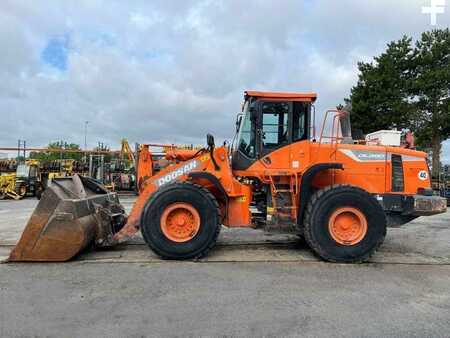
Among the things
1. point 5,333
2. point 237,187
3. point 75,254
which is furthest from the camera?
point 237,187

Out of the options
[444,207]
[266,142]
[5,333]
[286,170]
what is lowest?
[5,333]

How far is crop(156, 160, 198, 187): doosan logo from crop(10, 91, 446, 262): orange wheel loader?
17mm

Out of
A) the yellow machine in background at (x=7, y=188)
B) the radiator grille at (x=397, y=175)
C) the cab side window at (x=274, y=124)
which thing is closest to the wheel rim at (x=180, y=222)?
the cab side window at (x=274, y=124)

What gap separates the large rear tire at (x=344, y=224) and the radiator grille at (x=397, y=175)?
2.98 feet

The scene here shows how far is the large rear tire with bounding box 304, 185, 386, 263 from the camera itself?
21.3 feet

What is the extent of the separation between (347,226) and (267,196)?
4.62ft

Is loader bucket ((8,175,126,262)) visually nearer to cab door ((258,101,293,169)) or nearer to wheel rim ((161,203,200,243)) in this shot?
wheel rim ((161,203,200,243))

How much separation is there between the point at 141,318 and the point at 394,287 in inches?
126

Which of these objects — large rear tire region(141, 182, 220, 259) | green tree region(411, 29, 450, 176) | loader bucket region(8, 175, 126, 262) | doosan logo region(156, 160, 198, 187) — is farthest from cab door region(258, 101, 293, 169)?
green tree region(411, 29, 450, 176)

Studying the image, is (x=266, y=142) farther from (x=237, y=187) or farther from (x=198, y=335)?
(x=198, y=335)

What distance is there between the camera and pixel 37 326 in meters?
3.86

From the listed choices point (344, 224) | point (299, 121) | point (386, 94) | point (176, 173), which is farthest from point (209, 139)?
point (386, 94)

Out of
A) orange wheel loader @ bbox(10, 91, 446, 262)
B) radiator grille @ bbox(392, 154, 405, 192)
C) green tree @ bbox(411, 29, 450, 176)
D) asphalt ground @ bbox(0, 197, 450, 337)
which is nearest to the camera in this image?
asphalt ground @ bbox(0, 197, 450, 337)

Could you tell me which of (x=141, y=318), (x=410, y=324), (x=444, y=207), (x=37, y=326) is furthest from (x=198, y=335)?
(x=444, y=207)
